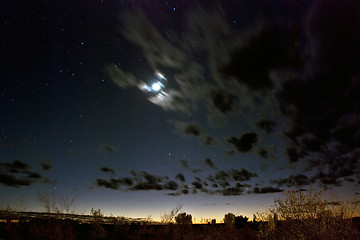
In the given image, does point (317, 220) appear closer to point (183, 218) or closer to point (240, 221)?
point (183, 218)

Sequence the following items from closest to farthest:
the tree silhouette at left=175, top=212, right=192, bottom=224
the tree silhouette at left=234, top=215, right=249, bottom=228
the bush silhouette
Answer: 1. the bush silhouette
2. the tree silhouette at left=175, top=212, right=192, bottom=224
3. the tree silhouette at left=234, top=215, right=249, bottom=228

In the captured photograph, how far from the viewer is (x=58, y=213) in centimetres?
1708

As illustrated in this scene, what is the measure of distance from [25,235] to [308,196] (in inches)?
695

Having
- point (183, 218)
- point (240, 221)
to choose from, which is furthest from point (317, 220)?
point (240, 221)

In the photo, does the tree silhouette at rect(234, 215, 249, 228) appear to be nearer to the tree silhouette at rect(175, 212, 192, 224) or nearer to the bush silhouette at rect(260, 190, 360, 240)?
the tree silhouette at rect(175, 212, 192, 224)

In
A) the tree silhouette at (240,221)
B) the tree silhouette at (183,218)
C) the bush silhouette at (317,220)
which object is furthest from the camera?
the tree silhouette at (240,221)

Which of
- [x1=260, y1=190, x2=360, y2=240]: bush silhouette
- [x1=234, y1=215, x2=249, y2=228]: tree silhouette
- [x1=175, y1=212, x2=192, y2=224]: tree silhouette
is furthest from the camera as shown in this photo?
[x1=234, y1=215, x2=249, y2=228]: tree silhouette

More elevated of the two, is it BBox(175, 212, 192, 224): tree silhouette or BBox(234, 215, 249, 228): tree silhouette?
BBox(234, 215, 249, 228): tree silhouette

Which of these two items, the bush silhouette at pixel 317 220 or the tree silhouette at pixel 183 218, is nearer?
the bush silhouette at pixel 317 220

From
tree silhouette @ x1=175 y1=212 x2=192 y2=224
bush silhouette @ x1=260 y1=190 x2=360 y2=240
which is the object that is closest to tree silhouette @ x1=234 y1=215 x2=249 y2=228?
tree silhouette @ x1=175 y1=212 x2=192 y2=224

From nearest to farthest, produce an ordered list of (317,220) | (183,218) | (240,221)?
(317,220), (183,218), (240,221)

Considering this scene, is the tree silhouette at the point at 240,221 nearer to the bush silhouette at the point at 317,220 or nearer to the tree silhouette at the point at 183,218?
the tree silhouette at the point at 183,218

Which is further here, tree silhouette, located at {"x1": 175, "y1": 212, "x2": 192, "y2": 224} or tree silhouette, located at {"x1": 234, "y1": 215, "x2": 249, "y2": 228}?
tree silhouette, located at {"x1": 234, "y1": 215, "x2": 249, "y2": 228}

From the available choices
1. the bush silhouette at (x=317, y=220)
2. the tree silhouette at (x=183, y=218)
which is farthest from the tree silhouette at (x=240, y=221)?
the bush silhouette at (x=317, y=220)
